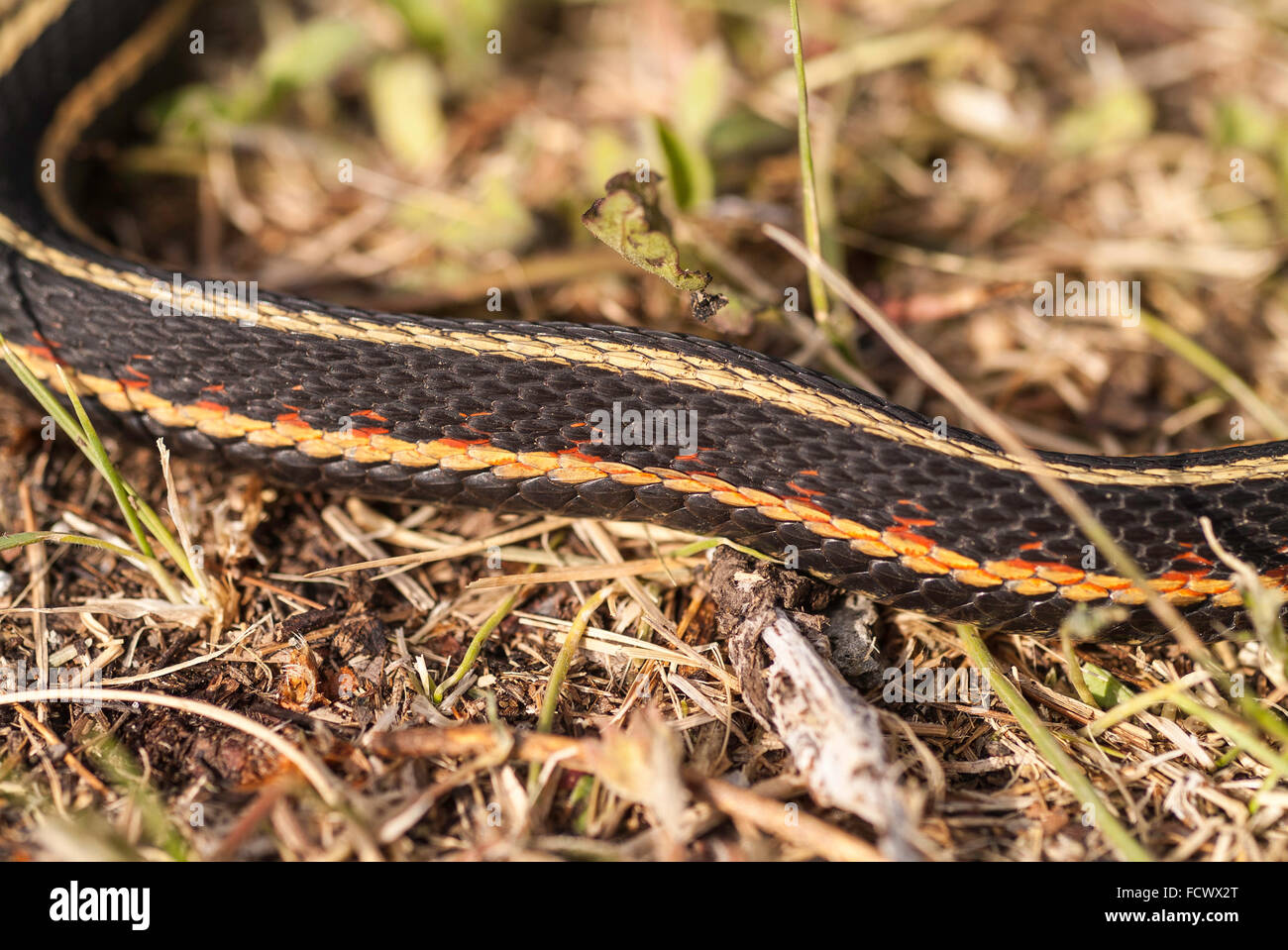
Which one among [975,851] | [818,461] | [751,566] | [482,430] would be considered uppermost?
[482,430]

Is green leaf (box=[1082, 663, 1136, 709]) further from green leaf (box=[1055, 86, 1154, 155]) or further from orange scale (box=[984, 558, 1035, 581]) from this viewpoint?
green leaf (box=[1055, 86, 1154, 155])

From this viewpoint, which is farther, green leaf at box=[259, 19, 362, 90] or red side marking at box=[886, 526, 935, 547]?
green leaf at box=[259, 19, 362, 90]

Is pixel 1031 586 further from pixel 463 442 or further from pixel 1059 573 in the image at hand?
pixel 463 442

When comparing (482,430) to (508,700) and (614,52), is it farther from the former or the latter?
(614,52)

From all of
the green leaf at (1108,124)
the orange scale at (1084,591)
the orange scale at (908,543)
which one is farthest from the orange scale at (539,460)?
the green leaf at (1108,124)

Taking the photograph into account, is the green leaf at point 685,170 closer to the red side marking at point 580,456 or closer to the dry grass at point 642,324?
the dry grass at point 642,324

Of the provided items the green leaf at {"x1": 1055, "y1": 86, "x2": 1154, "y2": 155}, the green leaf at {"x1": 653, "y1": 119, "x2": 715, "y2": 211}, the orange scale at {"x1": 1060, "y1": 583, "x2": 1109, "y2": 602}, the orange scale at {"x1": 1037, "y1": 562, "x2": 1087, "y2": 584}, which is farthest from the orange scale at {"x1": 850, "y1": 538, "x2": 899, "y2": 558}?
the green leaf at {"x1": 1055, "y1": 86, "x2": 1154, "y2": 155}
